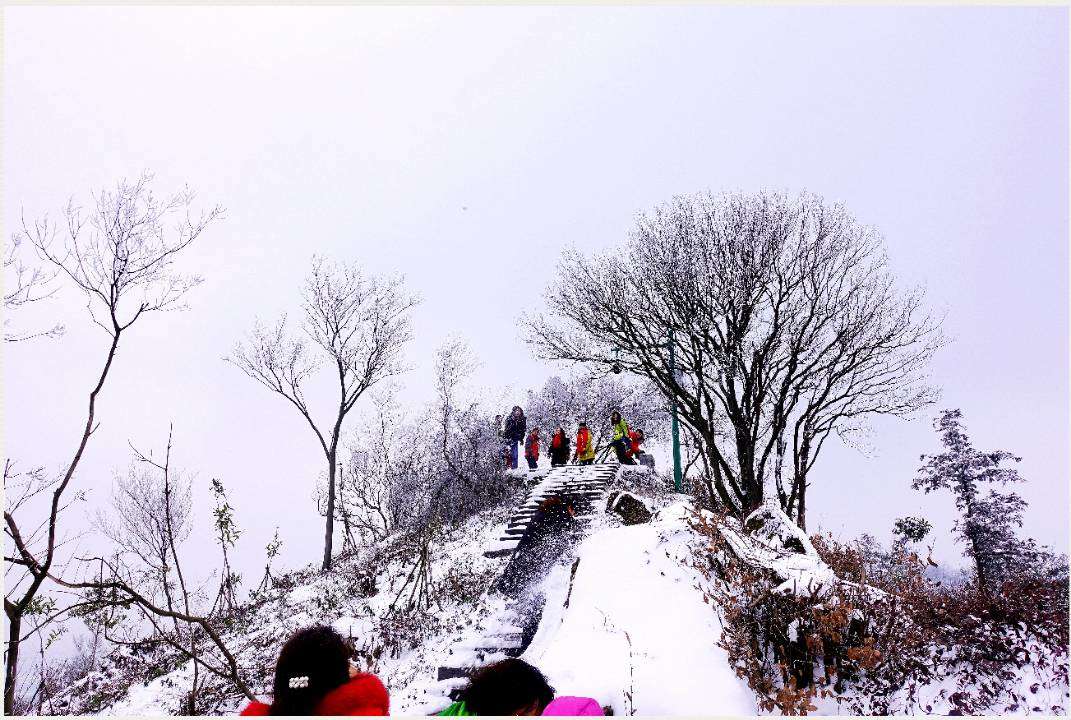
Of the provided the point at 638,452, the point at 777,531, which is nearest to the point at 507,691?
the point at 777,531

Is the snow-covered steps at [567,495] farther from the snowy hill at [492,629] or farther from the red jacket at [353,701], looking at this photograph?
the red jacket at [353,701]

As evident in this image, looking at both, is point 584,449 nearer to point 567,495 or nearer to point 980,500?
point 567,495

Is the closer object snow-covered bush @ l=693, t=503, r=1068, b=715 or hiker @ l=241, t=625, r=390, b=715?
hiker @ l=241, t=625, r=390, b=715

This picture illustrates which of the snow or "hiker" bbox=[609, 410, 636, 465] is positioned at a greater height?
"hiker" bbox=[609, 410, 636, 465]

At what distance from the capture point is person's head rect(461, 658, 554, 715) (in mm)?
3166

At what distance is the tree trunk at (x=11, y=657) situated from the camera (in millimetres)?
3506

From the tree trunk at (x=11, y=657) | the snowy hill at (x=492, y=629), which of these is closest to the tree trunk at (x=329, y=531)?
the snowy hill at (x=492, y=629)

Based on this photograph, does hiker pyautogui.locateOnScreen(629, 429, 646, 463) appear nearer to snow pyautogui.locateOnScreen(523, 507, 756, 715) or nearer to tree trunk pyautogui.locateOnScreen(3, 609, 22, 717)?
snow pyautogui.locateOnScreen(523, 507, 756, 715)

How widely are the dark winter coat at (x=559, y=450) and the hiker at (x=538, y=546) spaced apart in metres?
5.14

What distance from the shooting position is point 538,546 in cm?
1293

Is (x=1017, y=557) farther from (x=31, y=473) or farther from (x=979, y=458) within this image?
(x=31, y=473)

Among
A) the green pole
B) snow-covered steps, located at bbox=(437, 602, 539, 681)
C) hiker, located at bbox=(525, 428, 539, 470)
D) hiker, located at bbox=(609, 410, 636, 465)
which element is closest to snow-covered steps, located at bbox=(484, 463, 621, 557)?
hiker, located at bbox=(609, 410, 636, 465)

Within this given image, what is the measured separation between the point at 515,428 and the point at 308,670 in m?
19.1

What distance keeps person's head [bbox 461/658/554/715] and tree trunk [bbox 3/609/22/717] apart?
298 cm
